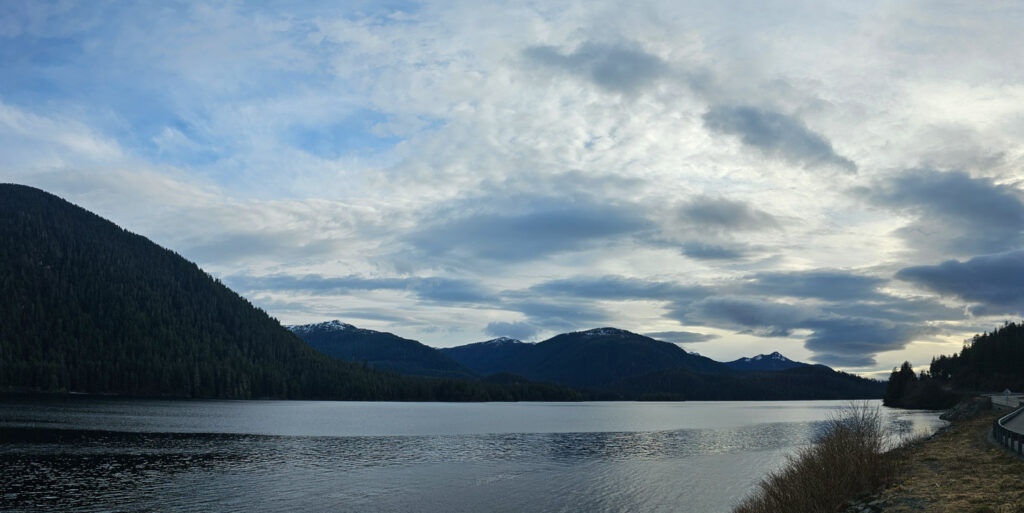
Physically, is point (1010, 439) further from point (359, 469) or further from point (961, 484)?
point (359, 469)

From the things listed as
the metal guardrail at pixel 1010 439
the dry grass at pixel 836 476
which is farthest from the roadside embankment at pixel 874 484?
the metal guardrail at pixel 1010 439

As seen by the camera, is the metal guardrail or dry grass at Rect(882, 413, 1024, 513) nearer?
dry grass at Rect(882, 413, 1024, 513)

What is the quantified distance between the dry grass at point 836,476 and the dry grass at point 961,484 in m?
1.41

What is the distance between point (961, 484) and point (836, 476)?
20.4ft

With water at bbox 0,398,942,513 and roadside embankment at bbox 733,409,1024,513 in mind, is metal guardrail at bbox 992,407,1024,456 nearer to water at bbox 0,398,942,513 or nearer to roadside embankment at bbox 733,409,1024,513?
roadside embankment at bbox 733,409,1024,513

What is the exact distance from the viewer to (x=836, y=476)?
116 ft

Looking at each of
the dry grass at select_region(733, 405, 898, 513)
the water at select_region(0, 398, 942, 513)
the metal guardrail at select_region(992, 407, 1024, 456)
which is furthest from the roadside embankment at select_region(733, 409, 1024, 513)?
the water at select_region(0, 398, 942, 513)

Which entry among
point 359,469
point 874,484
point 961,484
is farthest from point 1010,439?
point 359,469

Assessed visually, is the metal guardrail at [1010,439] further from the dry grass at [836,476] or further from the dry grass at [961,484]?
the dry grass at [836,476]

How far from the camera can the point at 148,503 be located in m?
44.6

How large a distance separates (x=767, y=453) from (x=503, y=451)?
3453cm

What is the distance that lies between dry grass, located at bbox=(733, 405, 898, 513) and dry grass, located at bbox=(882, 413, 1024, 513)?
1.41 m

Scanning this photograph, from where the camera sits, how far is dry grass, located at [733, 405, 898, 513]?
33.3 metres

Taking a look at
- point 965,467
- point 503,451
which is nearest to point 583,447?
point 503,451
